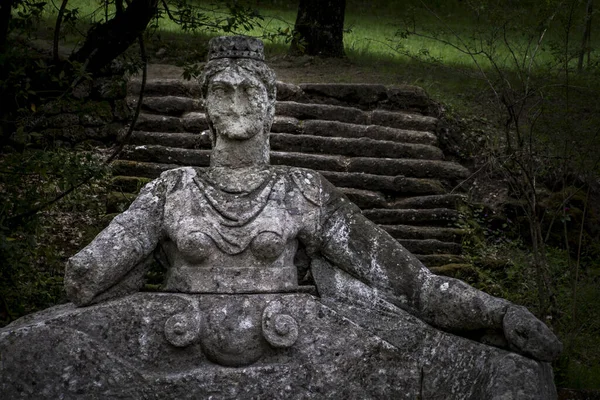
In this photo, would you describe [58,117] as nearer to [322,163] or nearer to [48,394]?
→ [322,163]

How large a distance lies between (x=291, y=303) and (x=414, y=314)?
0.61 metres

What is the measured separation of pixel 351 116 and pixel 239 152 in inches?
261

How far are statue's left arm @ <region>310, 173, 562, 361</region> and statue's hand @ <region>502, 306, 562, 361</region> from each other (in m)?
0.01

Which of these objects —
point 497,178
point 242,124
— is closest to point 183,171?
point 242,124

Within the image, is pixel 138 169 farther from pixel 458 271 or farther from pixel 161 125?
pixel 458 271

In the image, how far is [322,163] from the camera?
37.6 ft

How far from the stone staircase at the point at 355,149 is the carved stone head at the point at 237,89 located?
4.07m

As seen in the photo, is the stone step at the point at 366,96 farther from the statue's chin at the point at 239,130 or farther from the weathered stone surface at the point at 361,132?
Result: the statue's chin at the point at 239,130

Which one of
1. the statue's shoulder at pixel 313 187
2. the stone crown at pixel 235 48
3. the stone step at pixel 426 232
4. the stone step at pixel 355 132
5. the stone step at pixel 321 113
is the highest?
the stone crown at pixel 235 48

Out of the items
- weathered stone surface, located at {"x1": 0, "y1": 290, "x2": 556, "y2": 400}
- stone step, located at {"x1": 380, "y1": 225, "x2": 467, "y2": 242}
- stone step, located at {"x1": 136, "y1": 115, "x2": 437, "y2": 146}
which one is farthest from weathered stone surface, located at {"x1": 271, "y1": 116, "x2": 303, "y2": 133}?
weathered stone surface, located at {"x1": 0, "y1": 290, "x2": 556, "y2": 400}

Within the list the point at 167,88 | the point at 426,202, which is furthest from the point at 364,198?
the point at 167,88

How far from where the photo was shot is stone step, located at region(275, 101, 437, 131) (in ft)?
41.0

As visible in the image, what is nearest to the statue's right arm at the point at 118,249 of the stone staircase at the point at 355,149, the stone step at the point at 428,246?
the stone staircase at the point at 355,149

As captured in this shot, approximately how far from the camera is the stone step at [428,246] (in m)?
10.3
